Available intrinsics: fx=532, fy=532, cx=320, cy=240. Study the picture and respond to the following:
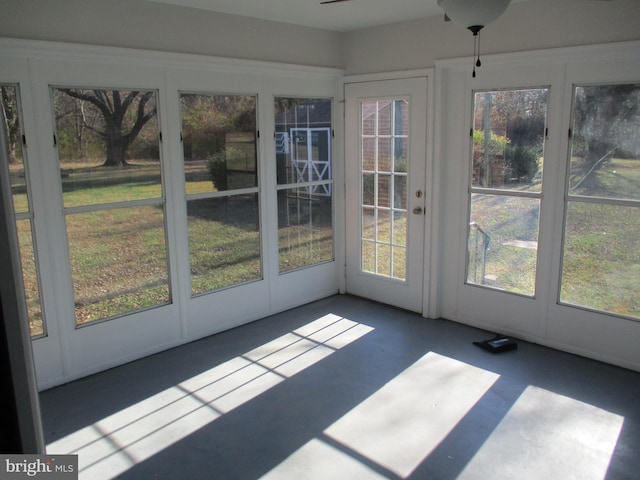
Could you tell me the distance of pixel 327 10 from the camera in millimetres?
3914

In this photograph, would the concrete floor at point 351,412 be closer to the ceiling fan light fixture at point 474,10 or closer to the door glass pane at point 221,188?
the door glass pane at point 221,188

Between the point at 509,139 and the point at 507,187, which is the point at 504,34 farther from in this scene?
the point at 507,187

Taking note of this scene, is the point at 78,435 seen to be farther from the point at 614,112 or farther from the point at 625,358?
the point at 614,112

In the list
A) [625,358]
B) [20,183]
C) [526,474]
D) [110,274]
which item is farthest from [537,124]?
[20,183]

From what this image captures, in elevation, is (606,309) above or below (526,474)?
above

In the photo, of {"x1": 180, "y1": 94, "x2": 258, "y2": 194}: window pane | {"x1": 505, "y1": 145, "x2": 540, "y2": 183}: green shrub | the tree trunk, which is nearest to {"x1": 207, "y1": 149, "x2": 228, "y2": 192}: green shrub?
{"x1": 180, "y1": 94, "x2": 258, "y2": 194}: window pane

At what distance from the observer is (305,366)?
146 inches

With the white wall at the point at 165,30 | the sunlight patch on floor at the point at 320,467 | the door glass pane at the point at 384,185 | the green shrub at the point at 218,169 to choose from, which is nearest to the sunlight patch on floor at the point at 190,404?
the sunlight patch on floor at the point at 320,467

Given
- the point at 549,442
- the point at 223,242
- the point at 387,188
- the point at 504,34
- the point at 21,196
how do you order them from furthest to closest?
the point at 387,188 < the point at 223,242 < the point at 504,34 < the point at 21,196 < the point at 549,442

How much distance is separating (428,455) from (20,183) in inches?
110

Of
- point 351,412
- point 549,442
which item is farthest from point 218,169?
point 549,442

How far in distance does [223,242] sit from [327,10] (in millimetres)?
1940

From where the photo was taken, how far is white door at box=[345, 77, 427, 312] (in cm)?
447

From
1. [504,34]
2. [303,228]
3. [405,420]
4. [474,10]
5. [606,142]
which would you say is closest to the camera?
[474,10]
